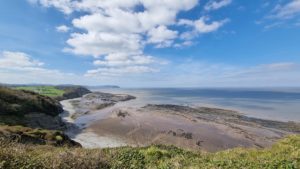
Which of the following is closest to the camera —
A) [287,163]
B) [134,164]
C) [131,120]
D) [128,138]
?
[287,163]

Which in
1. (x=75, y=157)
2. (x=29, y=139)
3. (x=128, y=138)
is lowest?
(x=128, y=138)

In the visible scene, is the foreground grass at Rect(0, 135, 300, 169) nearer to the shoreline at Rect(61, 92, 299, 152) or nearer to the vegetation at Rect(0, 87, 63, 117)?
the shoreline at Rect(61, 92, 299, 152)

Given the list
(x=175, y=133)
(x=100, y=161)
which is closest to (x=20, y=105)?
(x=175, y=133)

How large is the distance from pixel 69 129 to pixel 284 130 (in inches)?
1841

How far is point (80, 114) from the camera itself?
73.8 meters

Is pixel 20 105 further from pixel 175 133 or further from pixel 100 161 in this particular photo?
pixel 100 161

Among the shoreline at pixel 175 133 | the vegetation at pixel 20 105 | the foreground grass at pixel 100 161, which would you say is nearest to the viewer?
the foreground grass at pixel 100 161

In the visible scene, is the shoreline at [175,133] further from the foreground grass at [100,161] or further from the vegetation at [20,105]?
the foreground grass at [100,161]

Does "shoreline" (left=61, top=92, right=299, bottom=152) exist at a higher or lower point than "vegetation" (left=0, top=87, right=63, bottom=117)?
lower

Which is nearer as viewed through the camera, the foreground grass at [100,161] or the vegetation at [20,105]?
the foreground grass at [100,161]

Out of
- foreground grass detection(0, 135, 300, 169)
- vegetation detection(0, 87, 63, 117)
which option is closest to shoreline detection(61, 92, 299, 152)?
vegetation detection(0, 87, 63, 117)

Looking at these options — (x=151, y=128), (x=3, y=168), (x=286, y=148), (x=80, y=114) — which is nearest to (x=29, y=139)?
(x=3, y=168)

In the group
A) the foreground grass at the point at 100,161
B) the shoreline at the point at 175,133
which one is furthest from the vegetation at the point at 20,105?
the foreground grass at the point at 100,161

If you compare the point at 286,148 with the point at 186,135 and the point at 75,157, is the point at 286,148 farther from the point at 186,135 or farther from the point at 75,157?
the point at 186,135
